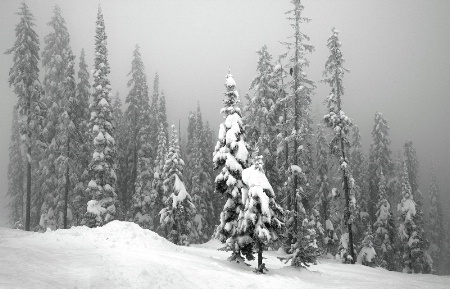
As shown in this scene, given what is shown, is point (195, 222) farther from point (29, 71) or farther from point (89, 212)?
point (29, 71)

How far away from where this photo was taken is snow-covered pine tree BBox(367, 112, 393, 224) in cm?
4138

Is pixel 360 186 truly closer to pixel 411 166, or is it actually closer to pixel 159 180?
pixel 411 166

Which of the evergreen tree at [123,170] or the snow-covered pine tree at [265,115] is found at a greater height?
the snow-covered pine tree at [265,115]

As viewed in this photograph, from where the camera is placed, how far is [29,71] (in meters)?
28.7

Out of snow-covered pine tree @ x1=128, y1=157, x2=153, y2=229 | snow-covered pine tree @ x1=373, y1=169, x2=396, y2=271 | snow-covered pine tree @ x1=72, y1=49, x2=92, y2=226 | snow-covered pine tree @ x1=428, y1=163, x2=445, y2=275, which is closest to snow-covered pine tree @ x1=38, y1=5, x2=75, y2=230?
snow-covered pine tree @ x1=72, y1=49, x2=92, y2=226

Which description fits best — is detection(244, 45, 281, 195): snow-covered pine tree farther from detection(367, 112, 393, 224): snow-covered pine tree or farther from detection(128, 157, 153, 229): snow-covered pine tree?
detection(367, 112, 393, 224): snow-covered pine tree

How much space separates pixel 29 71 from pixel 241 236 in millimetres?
25086

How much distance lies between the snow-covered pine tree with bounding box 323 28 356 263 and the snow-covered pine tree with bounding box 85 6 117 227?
20981mm

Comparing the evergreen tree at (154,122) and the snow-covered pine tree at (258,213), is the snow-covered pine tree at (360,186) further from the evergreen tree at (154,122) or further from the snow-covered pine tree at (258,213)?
the evergreen tree at (154,122)

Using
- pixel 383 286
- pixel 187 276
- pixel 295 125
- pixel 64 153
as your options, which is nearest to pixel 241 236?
→ pixel 187 276

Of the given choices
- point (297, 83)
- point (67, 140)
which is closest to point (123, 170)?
point (67, 140)

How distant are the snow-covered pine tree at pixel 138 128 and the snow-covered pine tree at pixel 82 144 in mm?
6533

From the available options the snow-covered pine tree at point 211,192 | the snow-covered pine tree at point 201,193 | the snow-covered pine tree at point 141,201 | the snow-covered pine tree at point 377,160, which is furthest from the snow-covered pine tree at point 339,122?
the snow-covered pine tree at point 141,201

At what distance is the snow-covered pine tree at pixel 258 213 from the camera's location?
53.7ft
